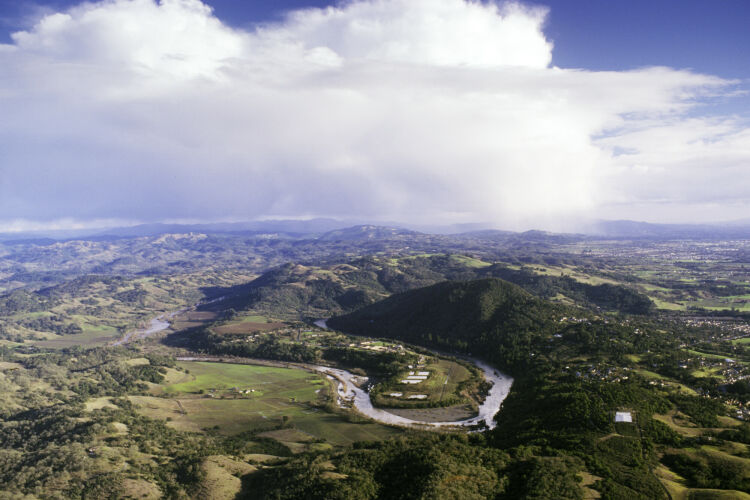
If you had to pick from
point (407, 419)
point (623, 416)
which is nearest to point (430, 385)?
point (407, 419)

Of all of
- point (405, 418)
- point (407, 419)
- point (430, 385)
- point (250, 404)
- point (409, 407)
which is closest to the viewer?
point (407, 419)

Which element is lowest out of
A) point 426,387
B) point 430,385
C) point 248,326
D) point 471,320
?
point 248,326

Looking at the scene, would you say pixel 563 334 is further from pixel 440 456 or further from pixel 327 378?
pixel 440 456

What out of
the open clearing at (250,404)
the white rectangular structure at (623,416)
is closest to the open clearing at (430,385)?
the open clearing at (250,404)

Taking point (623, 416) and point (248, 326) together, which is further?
point (248, 326)

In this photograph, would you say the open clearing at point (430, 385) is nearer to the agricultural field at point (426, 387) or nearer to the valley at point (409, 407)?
the agricultural field at point (426, 387)

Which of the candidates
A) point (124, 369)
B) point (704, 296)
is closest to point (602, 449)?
point (124, 369)

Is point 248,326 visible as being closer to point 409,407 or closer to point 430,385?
point 430,385

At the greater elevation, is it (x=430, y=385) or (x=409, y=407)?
(x=430, y=385)
